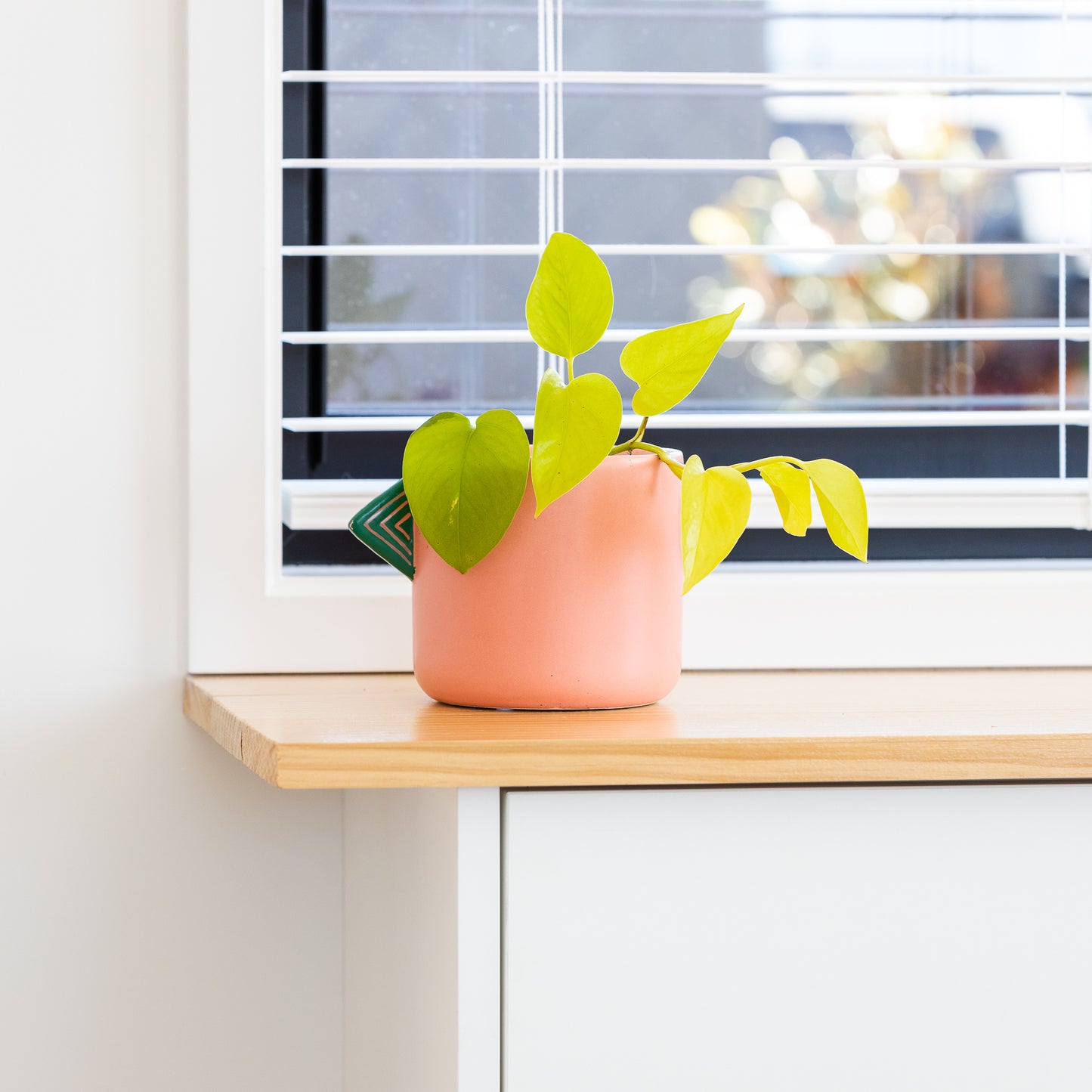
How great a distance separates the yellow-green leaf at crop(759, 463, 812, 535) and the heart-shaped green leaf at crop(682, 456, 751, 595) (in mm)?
55

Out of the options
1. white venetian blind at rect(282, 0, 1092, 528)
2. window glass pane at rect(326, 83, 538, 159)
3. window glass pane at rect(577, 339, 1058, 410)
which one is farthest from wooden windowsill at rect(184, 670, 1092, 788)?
window glass pane at rect(326, 83, 538, 159)

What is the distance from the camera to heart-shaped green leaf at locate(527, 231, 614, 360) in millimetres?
639

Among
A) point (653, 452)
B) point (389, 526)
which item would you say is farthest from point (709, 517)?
point (389, 526)

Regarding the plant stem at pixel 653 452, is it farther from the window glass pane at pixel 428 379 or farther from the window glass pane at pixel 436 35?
the window glass pane at pixel 436 35

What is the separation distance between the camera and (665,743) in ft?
1.87

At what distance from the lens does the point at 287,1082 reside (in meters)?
0.91

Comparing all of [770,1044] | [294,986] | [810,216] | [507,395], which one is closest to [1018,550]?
[810,216]

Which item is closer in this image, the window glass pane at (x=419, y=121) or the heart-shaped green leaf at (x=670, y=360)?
the heart-shaped green leaf at (x=670, y=360)

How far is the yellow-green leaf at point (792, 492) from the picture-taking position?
68 centimetres

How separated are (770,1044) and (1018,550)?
581 millimetres

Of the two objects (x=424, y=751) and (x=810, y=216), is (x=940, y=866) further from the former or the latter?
(x=810, y=216)

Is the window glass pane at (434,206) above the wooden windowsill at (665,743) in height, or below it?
above

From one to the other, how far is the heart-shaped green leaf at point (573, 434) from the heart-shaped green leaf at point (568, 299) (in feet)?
0.11

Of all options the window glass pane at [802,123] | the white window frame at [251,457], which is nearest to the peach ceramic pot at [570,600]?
the white window frame at [251,457]
